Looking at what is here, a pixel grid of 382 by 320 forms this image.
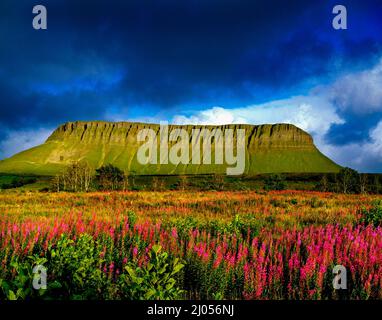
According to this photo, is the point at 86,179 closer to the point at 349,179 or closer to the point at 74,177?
the point at 74,177

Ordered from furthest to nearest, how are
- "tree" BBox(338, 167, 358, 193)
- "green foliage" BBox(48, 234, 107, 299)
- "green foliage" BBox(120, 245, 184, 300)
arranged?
"tree" BBox(338, 167, 358, 193)
"green foliage" BBox(48, 234, 107, 299)
"green foliage" BBox(120, 245, 184, 300)

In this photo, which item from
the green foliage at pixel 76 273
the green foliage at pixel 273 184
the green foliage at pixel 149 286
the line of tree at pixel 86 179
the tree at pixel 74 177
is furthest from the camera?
the tree at pixel 74 177

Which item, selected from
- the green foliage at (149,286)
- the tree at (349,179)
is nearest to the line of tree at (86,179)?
the tree at (349,179)

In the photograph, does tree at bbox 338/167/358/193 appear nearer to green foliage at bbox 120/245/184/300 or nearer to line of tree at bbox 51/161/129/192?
line of tree at bbox 51/161/129/192

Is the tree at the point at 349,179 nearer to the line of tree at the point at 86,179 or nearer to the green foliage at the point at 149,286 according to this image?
the line of tree at the point at 86,179

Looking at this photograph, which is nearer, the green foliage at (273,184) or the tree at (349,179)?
the green foliage at (273,184)

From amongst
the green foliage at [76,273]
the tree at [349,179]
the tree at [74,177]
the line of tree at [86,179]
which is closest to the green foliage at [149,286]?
the green foliage at [76,273]

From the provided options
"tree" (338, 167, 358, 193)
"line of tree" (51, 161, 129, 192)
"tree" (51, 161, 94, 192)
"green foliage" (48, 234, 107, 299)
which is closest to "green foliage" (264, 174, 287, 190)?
"tree" (338, 167, 358, 193)

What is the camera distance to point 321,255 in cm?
571

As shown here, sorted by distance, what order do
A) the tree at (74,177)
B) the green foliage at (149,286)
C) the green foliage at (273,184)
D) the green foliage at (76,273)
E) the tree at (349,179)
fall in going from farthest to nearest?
1. the tree at (74,177)
2. the tree at (349,179)
3. the green foliage at (273,184)
4. the green foliage at (76,273)
5. the green foliage at (149,286)

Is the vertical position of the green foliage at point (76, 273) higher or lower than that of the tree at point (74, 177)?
lower
